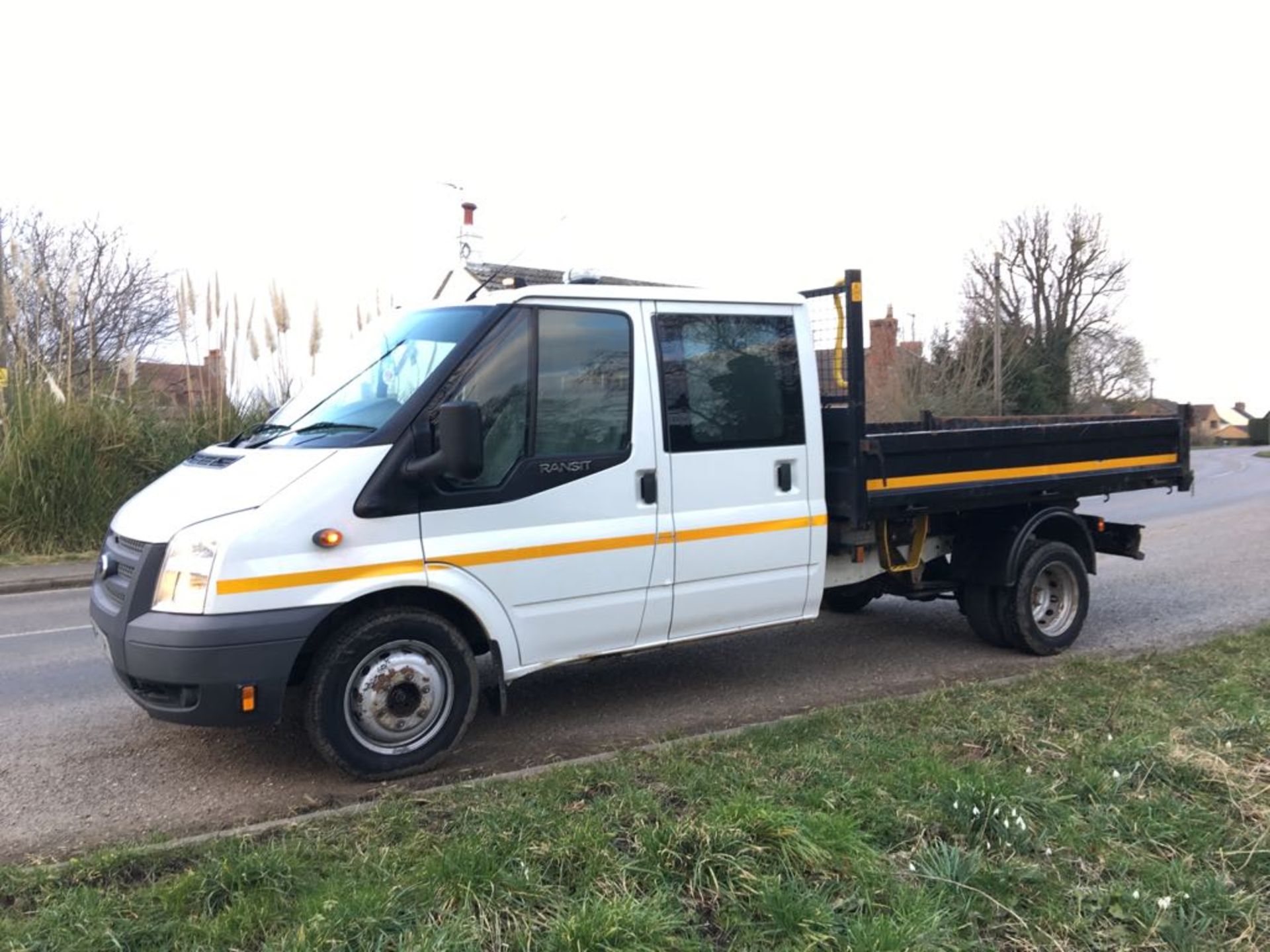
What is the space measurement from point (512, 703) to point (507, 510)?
158 centimetres

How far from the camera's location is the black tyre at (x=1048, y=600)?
22.9 feet

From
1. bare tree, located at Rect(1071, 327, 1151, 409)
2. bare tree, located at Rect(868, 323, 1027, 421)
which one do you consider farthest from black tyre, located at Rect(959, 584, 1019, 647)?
bare tree, located at Rect(1071, 327, 1151, 409)

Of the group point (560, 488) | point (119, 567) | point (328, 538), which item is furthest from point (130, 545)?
point (560, 488)

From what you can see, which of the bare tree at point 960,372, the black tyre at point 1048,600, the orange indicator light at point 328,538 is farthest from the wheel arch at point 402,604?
the bare tree at point 960,372

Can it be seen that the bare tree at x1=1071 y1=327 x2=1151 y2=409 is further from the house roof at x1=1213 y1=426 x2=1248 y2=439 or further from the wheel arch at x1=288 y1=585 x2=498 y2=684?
the wheel arch at x1=288 y1=585 x2=498 y2=684

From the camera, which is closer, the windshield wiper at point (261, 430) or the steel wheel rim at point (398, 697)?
the steel wheel rim at point (398, 697)

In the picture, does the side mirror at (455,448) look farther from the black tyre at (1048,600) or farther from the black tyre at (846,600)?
the black tyre at (1048,600)

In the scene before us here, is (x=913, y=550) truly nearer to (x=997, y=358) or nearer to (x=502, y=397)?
(x=502, y=397)

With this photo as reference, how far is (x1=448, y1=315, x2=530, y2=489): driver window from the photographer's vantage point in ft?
15.8

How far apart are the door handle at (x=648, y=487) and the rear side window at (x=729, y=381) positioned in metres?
0.19

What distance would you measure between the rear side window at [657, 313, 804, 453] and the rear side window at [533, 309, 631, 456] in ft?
0.82

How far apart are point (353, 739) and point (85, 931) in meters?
1.58

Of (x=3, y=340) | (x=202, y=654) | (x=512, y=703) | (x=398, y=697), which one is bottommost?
(x=512, y=703)

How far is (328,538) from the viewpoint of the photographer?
4.39 meters
